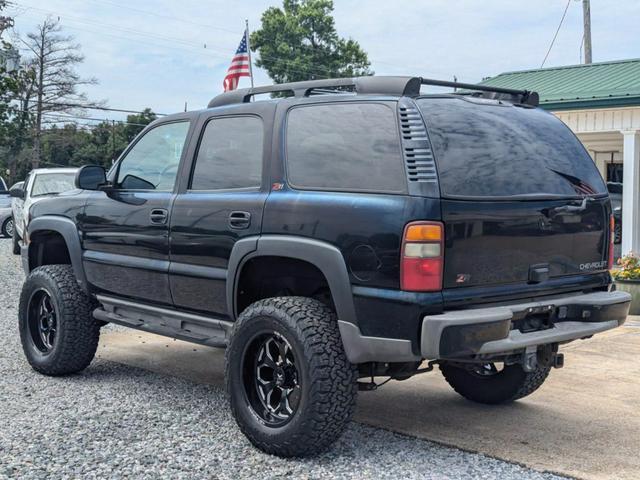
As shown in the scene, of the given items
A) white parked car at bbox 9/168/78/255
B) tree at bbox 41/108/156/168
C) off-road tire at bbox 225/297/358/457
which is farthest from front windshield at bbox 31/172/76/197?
tree at bbox 41/108/156/168

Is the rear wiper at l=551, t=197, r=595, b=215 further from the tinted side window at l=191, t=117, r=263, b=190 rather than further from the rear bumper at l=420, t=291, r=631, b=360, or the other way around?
the tinted side window at l=191, t=117, r=263, b=190

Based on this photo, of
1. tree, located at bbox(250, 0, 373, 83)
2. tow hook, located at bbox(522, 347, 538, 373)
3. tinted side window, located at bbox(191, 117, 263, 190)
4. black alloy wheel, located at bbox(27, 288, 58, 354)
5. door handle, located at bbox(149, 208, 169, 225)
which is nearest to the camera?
tow hook, located at bbox(522, 347, 538, 373)

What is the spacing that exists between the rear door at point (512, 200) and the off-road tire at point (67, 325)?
10.5 feet

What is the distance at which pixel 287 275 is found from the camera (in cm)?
483

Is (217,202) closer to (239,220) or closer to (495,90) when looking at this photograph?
(239,220)

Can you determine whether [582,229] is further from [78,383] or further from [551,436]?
[78,383]

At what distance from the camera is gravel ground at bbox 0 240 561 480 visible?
13.8ft

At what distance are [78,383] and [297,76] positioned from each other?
163 feet

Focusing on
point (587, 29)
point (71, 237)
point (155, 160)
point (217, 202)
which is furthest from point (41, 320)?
point (587, 29)

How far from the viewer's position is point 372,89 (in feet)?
15.0

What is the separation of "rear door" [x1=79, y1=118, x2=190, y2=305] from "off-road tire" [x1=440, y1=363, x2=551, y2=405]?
200cm

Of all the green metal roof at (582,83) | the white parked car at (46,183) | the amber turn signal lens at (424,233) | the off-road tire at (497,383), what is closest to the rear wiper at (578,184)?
the amber turn signal lens at (424,233)

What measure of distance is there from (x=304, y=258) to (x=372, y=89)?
3.34 ft

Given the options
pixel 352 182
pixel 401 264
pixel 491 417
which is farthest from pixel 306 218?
pixel 491 417
